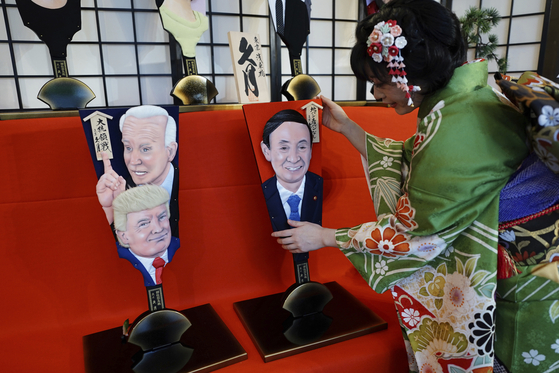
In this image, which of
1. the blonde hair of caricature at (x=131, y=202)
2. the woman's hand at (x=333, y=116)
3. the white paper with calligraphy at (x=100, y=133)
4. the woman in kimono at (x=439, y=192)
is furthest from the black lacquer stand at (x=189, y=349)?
the woman's hand at (x=333, y=116)

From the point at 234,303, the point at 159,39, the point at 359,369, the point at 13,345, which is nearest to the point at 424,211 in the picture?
the point at 359,369

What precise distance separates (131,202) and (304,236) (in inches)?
20.9

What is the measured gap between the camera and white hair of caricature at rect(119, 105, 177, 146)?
0.98 metres

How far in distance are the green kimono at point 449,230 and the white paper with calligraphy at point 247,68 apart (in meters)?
1.02

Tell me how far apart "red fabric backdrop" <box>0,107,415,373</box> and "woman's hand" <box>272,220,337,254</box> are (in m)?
0.32

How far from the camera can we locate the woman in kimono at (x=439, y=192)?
0.81m

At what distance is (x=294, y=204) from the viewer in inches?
46.7

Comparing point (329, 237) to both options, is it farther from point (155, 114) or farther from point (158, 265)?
point (155, 114)

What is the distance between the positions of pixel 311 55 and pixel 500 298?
282 cm

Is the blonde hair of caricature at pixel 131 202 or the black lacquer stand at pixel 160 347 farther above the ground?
the blonde hair of caricature at pixel 131 202

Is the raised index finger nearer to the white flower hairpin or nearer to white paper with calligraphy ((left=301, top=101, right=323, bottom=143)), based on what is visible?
white paper with calligraphy ((left=301, top=101, right=323, bottom=143))

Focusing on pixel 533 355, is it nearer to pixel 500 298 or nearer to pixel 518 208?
pixel 500 298

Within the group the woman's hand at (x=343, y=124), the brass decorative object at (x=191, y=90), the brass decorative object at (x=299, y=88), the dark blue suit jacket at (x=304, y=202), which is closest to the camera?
the dark blue suit jacket at (x=304, y=202)

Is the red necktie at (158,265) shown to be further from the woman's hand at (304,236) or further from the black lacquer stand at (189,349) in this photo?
the woman's hand at (304,236)
